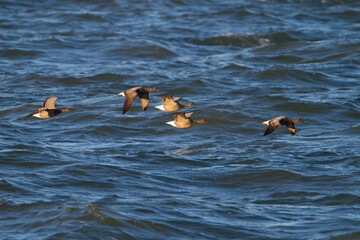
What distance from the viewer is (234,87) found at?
1995 centimetres

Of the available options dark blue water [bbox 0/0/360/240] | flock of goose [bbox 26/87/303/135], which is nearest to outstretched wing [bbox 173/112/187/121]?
flock of goose [bbox 26/87/303/135]

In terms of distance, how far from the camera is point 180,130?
1594cm

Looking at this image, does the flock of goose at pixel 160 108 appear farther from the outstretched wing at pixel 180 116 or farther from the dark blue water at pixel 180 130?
the dark blue water at pixel 180 130

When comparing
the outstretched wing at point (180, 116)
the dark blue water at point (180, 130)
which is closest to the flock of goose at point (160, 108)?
the outstretched wing at point (180, 116)

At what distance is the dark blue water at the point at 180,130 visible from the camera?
1059 cm

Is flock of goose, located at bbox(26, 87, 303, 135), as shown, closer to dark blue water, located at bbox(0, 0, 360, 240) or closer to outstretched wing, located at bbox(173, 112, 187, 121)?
outstretched wing, located at bbox(173, 112, 187, 121)

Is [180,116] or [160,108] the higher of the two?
[160,108]

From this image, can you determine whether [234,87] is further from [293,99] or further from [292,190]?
[292,190]

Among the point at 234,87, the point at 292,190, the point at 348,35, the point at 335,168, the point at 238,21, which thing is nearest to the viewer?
the point at 292,190

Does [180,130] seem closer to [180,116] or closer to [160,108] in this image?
[180,116]

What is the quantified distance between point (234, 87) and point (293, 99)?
2119 mm

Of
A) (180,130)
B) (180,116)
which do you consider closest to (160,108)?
(180,116)

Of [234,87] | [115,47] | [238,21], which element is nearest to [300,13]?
[238,21]

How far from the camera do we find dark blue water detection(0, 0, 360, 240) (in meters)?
10.6
